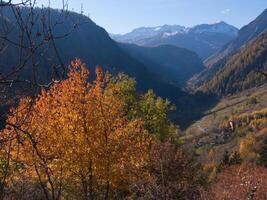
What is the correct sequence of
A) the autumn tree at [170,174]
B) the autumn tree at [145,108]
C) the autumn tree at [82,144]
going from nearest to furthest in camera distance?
the autumn tree at [82,144], the autumn tree at [170,174], the autumn tree at [145,108]

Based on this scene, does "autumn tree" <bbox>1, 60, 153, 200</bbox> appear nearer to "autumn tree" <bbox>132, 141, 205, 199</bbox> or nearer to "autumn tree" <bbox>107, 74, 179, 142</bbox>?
"autumn tree" <bbox>132, 141, 205, 199</bbox>

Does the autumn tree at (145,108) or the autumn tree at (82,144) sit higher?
the autumn tree at (145,108)

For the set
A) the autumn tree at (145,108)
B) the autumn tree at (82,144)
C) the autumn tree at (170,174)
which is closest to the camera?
the autumn tree at (82,144)

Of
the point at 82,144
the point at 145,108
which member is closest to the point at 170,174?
the point at 82,144

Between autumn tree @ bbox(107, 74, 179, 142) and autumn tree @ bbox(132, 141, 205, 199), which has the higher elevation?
autumn tree @ bbox(107, 74, 179, 142)

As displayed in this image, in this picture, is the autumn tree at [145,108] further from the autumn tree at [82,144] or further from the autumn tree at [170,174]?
the autumn tree at [82,144]

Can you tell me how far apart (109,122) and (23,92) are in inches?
994

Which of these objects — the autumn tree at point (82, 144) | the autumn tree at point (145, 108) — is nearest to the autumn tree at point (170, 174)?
the autumn tree at point (82, 144)

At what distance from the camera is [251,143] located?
184875mm

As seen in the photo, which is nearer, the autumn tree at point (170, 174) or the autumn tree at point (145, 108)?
the autumn tree at point (170, 174)

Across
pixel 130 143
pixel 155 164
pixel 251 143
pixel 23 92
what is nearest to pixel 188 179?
pixel 155 164

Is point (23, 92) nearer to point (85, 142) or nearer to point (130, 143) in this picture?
point (85, 142)

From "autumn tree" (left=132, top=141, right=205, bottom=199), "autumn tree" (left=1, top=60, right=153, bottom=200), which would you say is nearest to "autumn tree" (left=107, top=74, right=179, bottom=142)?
"autumn tree" (left=132, top=141, right=205, bottom=199)

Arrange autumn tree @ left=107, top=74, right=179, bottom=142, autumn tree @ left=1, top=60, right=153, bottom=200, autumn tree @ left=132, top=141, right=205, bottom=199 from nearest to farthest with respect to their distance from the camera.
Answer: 1. autumn tree @ left=1, top=60, right=153, bottom=200
2. autumn tree @ left=132, top=141, right=205, bottom=199
3. autumn tree @ left=107, top=74, right=179, bottom=142
